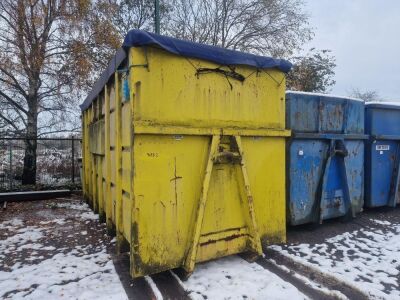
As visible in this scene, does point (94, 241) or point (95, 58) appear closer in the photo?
point (94, 241)

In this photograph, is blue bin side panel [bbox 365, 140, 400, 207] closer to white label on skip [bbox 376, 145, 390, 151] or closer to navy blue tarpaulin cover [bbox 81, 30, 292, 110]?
white label on skip [bbox 376, 145, 390, 151]

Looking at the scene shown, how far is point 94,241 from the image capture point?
462cm

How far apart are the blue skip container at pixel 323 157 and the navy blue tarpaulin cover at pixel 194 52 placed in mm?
943

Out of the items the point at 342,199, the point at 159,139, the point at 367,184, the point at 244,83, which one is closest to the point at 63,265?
the point at 159,139

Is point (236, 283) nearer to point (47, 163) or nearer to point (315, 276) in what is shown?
point (315, 276)

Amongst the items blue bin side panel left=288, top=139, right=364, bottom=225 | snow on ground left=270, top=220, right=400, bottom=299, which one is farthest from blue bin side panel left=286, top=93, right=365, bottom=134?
snow on ground left=270, top=220, right=400, bottom=299

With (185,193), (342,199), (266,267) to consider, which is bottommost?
(266,267)

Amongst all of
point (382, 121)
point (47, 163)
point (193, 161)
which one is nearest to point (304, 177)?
point (193, 161)

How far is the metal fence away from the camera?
9.82 metres

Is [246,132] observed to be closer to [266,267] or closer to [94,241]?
[266,267]

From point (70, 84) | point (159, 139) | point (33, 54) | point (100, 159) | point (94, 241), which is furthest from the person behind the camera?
point (70, 84)

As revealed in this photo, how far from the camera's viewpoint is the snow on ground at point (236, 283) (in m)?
2.95

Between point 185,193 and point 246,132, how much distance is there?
1.09 meters

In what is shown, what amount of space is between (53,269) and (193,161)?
2.13 meters
